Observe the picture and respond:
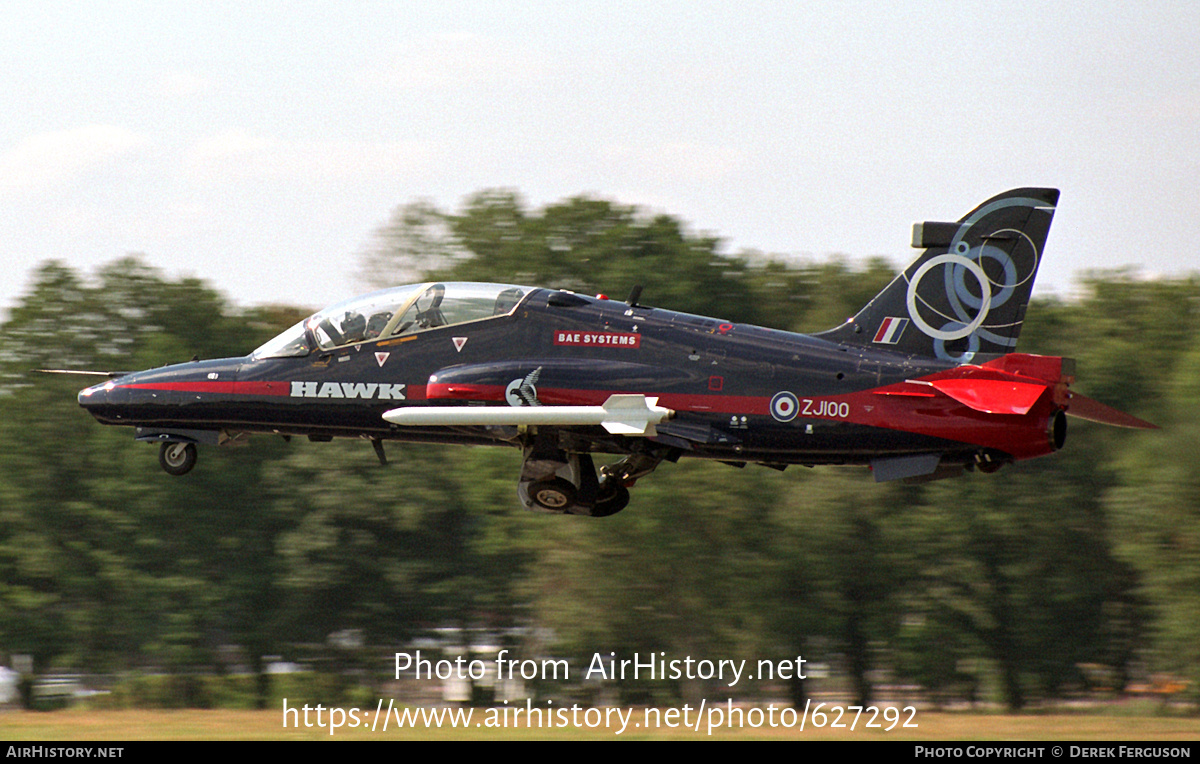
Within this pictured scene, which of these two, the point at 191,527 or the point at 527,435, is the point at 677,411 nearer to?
the point at 527,435

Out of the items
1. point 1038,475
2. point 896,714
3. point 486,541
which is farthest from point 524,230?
point 896,714

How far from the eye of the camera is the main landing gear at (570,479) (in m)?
21.0

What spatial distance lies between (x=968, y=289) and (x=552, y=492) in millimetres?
7026

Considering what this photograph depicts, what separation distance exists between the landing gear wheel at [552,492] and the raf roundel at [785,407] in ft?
11.7

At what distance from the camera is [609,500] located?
22125 mm

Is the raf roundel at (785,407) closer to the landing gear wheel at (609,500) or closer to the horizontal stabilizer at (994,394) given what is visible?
the horizontal stabilizer at (994,394)

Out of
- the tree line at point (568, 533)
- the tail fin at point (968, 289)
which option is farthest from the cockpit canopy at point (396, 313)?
the tree line at point (568, 533)

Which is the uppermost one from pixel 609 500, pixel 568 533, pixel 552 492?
pixel 552 492

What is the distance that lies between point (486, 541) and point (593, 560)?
7426 millimetres

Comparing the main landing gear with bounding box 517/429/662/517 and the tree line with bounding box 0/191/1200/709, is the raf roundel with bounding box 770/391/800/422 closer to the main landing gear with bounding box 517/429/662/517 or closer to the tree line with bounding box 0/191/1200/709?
the main landing gear with bounding box 517/429/662/517

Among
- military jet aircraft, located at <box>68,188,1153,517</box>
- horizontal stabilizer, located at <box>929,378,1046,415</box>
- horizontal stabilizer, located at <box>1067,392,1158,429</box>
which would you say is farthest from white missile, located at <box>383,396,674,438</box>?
horizontal stabilizer, located at <box>1067,392,1158,429</box>

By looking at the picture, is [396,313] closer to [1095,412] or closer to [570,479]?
[570,479]

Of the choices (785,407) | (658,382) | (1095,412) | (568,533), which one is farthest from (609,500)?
(568,533)

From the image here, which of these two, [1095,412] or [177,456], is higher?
[1095,412]
